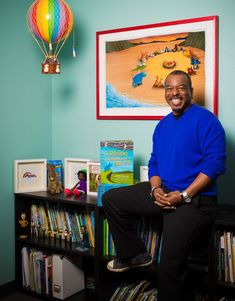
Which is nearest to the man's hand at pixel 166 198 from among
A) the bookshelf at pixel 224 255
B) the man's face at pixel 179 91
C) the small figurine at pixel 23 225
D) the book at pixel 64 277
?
the bookshelf at pixel 224 255

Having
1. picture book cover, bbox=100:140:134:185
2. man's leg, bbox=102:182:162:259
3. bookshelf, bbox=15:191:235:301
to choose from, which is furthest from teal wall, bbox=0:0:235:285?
man's leg, bbox=102:182:162:259

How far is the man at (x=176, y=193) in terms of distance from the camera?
1.85m

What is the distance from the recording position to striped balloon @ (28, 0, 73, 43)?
2.36 m

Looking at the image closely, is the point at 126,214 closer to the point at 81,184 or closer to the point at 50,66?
the point at 81,184

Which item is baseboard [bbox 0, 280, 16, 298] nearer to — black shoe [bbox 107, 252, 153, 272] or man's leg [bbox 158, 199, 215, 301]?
black shoe [bbox 107, 252, 153, 272]

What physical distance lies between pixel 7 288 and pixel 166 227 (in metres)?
1.41

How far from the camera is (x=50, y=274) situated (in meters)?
2.61

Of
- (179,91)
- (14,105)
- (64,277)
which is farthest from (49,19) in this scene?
(64,277)

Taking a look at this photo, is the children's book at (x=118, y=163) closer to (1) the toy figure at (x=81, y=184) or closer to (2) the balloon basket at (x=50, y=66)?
(1) the toy figure at (x=81, y=184)

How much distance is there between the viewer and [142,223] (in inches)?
89.4

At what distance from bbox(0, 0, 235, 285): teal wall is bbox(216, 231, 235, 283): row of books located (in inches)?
15.8

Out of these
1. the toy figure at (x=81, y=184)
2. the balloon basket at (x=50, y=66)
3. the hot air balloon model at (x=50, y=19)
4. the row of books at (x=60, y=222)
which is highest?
the hot air balloon model at (x=50, y=19)

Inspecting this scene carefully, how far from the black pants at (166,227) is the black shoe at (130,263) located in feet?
0.15

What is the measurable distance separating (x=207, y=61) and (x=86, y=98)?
970mm
